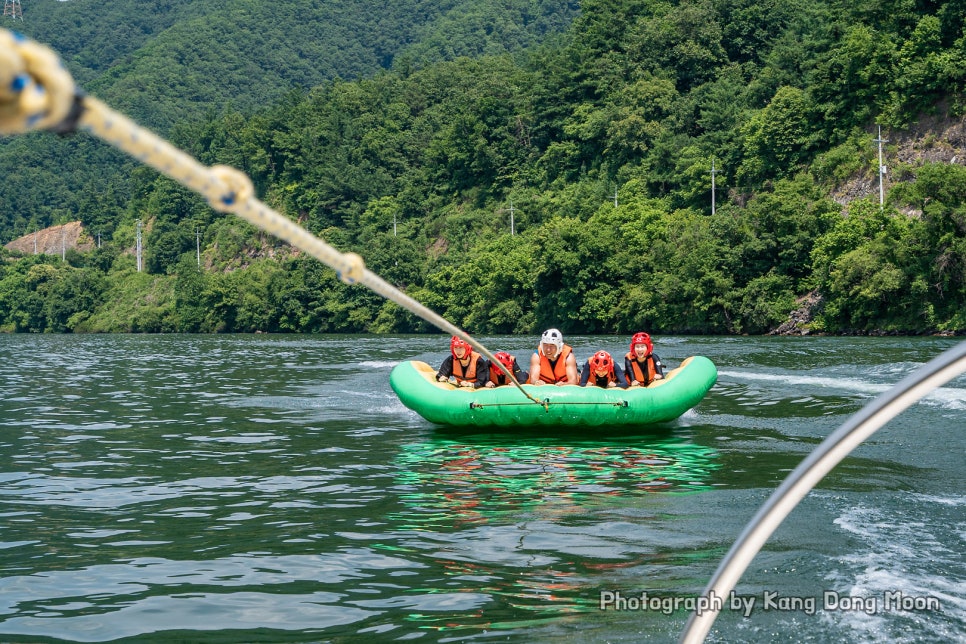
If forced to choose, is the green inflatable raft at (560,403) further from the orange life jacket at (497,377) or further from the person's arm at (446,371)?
the orange life jacket at (497,377)

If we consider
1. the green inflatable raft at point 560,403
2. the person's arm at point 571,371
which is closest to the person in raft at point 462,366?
the green inflatable raft at point 560,403

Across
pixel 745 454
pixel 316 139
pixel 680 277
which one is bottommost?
pixel 745 454

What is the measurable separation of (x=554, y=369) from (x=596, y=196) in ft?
165

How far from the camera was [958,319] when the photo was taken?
1423 inches

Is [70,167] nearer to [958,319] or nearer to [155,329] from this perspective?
[155,329]

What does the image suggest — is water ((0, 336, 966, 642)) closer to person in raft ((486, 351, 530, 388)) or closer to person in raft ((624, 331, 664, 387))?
person in raft ((486, 351, 530, 388))

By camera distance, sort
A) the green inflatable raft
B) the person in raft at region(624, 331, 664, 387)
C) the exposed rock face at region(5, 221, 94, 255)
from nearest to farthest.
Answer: the green inflatable raft
the person in raft at region(624, 331, 664, 387)
the exposed rock face at region(5, 221, 94, 255)

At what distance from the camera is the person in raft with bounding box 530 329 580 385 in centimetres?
1373

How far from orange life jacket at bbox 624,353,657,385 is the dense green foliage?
2585 cm

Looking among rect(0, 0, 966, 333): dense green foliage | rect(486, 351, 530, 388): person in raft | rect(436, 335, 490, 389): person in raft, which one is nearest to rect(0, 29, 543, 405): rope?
rect(486, 351, 530, 388): person in raft

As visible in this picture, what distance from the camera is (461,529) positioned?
764 cm

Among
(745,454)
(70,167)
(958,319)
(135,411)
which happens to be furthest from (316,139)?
(745,454)

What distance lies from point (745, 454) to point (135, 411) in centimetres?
1028

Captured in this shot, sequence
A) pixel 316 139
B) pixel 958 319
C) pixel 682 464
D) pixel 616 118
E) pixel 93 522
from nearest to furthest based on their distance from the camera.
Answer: pixel 93 522 → pixel 682 464 → pixel 958 319 → pixel 616 118 → pixel 316 139
